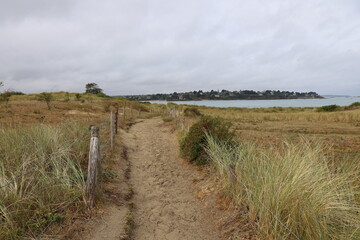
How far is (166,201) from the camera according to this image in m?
5.35

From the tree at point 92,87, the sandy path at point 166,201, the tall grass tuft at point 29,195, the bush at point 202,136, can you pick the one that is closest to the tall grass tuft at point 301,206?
the sandy path at point 166,201

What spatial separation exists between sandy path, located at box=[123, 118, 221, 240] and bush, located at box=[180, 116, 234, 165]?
1.44ft

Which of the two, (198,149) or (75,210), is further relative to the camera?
(198,149)

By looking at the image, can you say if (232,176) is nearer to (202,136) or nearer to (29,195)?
(202,136)

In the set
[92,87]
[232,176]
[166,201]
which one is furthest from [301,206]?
[92,87]

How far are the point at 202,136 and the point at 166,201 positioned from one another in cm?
293

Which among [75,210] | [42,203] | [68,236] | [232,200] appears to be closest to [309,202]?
[232,200]

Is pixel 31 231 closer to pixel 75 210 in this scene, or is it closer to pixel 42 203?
pixel 42 203

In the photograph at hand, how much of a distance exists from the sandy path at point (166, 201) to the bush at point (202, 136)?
44cm

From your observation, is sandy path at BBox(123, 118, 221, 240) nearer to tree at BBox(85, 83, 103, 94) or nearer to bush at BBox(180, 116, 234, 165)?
bush at BBox(180, 116, 234, 165)

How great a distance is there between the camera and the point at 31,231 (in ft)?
10.8

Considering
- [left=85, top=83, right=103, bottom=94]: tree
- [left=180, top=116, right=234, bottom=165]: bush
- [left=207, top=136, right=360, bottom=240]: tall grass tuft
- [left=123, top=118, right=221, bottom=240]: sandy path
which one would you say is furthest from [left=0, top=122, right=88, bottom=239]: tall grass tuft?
[left=85, top=83, right=103, bottom=94]: tree

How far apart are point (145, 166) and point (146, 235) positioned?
4.44 metres

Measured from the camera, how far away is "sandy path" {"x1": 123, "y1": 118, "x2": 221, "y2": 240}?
4.05 m
